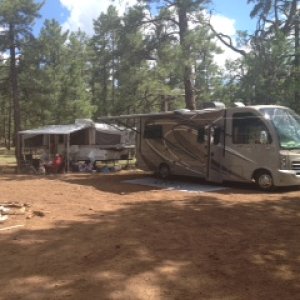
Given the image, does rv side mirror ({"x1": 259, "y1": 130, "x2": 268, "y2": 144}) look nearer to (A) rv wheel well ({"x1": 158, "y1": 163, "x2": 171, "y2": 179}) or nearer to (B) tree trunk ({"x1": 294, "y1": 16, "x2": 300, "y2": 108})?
(A) rv wheel well ({"x1": 158, "y1": 163, "x2": 171, "y2": 179})

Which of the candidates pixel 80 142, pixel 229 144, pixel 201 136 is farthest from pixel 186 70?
pixel 229 144

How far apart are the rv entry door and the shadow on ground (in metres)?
4.63

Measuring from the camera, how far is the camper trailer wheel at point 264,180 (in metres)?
12.4

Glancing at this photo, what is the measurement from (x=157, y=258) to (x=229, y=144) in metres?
7.97

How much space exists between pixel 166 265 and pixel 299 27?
67.5 ft

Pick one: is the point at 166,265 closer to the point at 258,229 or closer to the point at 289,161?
the point at 258,229

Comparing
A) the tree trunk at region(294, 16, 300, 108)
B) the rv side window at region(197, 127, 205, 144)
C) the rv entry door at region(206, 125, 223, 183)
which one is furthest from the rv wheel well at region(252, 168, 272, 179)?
the tree trunk at region(294, 16, 300, 108)

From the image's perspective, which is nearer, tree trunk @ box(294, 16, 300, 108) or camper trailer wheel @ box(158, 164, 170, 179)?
camper trailer wheel @ box(158, 164, 170, 179)

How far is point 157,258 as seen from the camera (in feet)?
18.9

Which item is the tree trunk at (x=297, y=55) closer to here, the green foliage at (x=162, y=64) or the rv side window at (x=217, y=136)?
the green foliage at (x=162, y=64)

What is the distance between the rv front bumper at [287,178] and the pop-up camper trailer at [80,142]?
980cm

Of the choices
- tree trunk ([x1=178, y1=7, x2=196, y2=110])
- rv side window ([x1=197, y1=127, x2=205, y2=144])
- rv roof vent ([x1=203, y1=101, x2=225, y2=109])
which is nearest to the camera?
rv side window ([x1=197, y1=127, x2=205, y2=144])

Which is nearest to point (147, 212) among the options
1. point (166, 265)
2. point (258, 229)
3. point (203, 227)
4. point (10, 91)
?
point (203, 227)

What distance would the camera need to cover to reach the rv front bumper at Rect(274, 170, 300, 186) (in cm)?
1203
